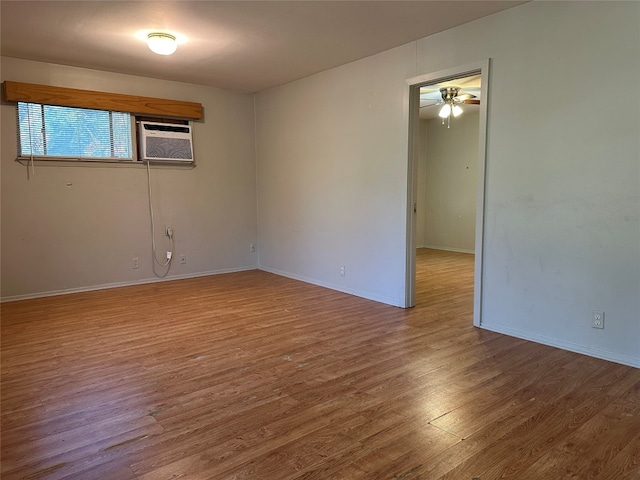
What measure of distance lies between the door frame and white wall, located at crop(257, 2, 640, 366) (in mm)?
49

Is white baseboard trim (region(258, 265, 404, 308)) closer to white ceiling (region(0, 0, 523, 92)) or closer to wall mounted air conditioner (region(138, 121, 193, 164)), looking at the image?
wall mounted air conditioner (region(138, 121, 193, 164))

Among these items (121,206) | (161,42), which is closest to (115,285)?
(121,206)

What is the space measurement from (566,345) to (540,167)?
4.36 ft

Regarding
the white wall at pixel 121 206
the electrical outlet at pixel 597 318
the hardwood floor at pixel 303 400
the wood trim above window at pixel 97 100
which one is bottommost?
the hardwood floor at pixel 303 400

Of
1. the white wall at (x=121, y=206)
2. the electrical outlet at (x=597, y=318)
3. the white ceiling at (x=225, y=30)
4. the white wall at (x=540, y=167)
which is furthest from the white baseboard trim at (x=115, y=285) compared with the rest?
the electrical outlet at (x=597, y=318)

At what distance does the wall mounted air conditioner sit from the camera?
A: 5.25 meters

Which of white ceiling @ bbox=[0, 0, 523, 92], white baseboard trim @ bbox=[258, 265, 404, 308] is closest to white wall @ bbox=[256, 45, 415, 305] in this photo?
white baseboard trim @ bbox=[258, 265, 404, 308]

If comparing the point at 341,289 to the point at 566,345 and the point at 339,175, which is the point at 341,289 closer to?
the point at 339,175

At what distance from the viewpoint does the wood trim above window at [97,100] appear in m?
4.42

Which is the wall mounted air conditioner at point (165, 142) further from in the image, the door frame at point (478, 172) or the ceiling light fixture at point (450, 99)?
the ceiling light fixture at point (450, 99)

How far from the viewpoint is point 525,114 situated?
10.6 ft

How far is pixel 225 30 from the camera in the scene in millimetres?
3625

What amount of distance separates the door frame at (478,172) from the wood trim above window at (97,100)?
299 centimetres

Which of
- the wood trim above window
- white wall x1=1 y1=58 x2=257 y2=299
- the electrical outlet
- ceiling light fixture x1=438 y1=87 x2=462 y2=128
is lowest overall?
the electrical outlet
